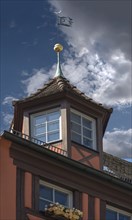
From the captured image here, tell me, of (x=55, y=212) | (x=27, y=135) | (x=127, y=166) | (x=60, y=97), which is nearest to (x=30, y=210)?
(x=55, y=212)

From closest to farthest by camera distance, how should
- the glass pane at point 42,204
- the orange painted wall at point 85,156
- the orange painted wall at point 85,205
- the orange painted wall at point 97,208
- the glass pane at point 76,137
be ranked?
the glass pane at point 42,204, the orange painted wall at point 85,205, the orange painted wall at point 97,208, the orange painted wall at point 85,156, the glass pane at point 76,137

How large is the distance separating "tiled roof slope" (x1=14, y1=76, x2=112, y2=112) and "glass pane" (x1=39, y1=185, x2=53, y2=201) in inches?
145

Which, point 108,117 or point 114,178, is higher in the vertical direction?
point 108,117

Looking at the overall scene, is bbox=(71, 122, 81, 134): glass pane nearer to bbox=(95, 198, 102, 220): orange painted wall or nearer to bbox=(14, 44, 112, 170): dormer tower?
bbox=(14, 44, 112, 170): dormer tower

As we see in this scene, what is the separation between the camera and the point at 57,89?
25625 millimetres

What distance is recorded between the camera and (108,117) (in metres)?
27.2

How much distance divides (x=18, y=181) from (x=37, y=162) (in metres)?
1.03

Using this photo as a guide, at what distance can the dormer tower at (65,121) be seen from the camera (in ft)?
81.6

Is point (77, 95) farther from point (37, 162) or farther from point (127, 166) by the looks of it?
point (127, 166)

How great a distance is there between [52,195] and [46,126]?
3.00 meters

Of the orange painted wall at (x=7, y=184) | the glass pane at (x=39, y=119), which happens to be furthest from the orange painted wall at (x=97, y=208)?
the orange painted wall at (x=7, y=184)

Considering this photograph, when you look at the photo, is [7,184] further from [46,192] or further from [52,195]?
[52,195]

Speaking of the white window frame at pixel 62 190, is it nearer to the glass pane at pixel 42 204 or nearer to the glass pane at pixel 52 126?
the glass pane at pixel 42 204

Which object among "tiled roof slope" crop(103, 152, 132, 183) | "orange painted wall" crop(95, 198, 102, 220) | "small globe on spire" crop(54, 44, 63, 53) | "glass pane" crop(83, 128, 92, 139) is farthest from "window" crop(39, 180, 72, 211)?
"tiled roof slope" crop(103, 152, 132, 183)
